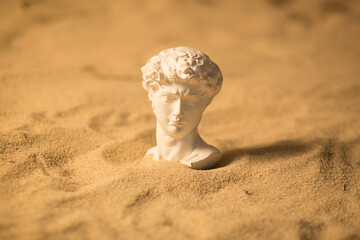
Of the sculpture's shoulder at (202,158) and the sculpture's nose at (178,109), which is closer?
the sculpture's nose at (178,109)

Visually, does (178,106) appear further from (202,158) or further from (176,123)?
(202,158)

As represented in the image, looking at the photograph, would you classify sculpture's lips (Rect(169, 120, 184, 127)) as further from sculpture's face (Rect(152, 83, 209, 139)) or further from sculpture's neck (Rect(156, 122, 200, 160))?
sculpture's neck (Rect(156, 122, 200, 160))

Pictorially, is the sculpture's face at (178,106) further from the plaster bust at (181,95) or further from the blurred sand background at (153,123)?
the blurred sand background at (153,123)

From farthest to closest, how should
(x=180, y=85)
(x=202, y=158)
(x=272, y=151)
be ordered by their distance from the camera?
(x=272, y=151)
(x=202, y=158)
(x=180, y=85)

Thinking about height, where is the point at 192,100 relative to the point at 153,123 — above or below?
above

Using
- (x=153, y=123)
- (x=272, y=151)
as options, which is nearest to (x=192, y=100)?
(x=272, y=151)

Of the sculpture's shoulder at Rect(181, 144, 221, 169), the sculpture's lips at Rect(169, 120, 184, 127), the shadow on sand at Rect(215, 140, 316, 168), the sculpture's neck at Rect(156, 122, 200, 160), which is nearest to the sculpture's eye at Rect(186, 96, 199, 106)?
the sculpture's lips at Rect(169, 120, 184, 127)

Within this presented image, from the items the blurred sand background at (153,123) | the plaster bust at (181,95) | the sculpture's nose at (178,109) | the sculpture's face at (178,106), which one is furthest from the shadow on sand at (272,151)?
the sculpture's nose at (178,109)
